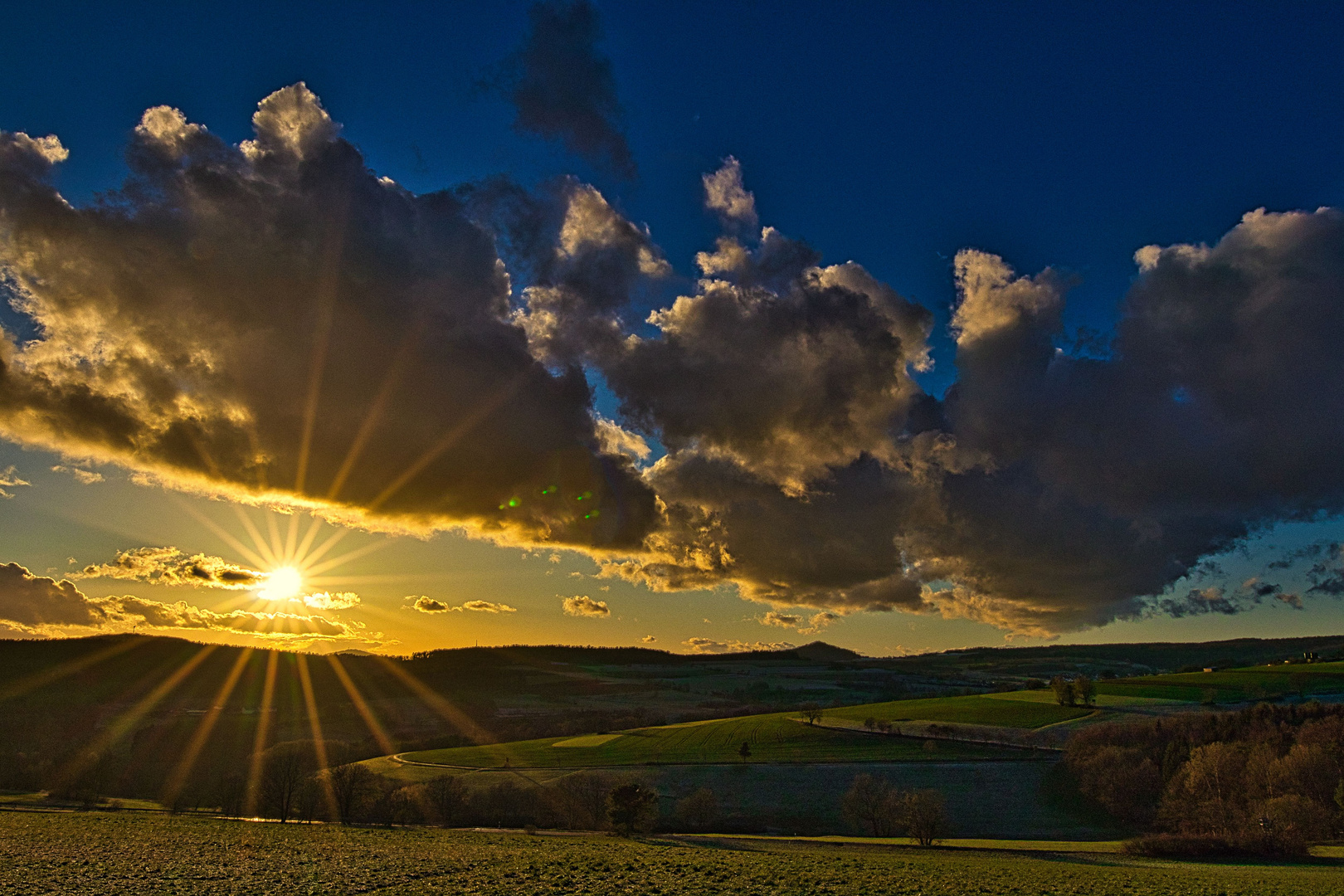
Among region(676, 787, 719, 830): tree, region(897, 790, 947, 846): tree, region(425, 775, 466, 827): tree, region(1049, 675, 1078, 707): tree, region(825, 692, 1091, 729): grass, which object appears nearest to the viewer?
region(897, 790, 947, 846): tree

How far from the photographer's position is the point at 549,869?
2047 inches

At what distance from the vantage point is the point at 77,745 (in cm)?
16738

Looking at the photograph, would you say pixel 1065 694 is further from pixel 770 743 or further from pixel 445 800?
pixel 445 800

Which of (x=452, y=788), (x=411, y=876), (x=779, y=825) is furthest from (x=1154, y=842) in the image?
(x=452, y=788)

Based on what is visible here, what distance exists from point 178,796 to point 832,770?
103m

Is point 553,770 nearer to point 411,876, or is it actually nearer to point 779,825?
point 779,825

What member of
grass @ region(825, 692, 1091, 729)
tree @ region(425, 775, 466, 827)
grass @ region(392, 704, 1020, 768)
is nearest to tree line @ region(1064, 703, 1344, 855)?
grass @ region(392, 704, 1020, 768)

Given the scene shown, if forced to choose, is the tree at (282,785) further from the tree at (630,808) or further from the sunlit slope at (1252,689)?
the sunlit slope at (1252,689)

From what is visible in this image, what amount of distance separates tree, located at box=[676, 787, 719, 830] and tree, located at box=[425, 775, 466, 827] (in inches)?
1216

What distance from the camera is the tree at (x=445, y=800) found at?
4154 inches

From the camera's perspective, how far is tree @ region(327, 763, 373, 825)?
107500mm

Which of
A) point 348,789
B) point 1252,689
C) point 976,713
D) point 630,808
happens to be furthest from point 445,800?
point 1252,689

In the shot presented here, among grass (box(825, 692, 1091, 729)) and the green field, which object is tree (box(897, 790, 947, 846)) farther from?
grass (box(825, 692, 1091, 729))

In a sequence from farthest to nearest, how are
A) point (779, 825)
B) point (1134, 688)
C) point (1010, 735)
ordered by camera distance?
point (1134, 688) → point (1010, 735) → point (779, 825)
